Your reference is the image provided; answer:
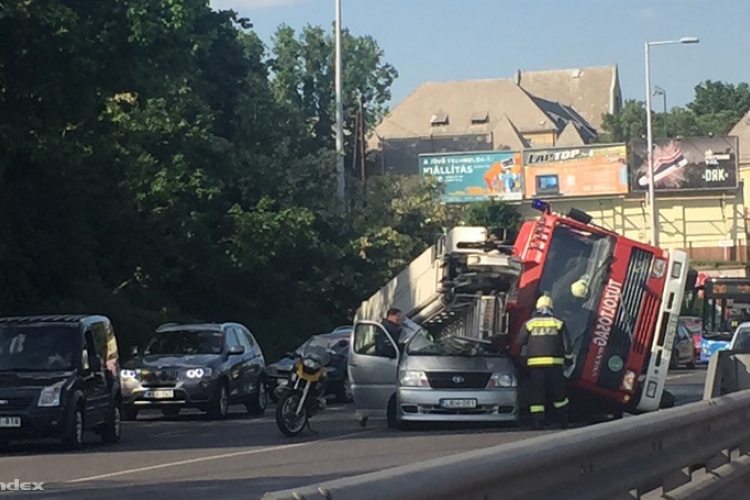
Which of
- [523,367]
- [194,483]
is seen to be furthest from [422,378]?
[194,483]

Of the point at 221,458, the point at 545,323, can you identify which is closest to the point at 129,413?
the point at 545,323

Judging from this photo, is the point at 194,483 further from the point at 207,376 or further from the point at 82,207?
the point at 82,207

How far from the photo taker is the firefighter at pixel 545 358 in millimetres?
19109

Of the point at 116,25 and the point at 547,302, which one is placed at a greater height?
the point at 116,25

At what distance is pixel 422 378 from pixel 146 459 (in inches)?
188

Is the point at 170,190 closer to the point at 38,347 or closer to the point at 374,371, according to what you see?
the point at 374,371

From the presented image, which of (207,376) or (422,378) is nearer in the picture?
(422,378)

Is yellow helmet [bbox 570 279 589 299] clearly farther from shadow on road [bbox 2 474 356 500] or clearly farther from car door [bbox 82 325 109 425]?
shadow on road [bbox 2 474 356 500]

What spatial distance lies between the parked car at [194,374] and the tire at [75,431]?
604cm

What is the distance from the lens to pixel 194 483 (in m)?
13.1

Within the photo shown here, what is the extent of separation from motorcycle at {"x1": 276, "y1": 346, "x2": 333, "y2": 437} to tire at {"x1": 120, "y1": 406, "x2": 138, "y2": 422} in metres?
5.61

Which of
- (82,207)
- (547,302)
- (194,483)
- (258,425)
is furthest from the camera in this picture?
(82,207)

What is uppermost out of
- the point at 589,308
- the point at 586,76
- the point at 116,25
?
the point at 586,76

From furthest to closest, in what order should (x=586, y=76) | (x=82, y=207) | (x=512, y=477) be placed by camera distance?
1. (x=586, y=76)
2. (x=82, y=207)
3. (x=512, y=477)
